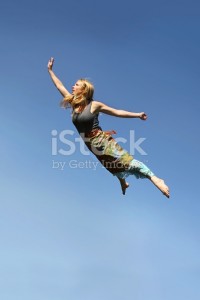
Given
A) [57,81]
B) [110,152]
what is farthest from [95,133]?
[57,81]

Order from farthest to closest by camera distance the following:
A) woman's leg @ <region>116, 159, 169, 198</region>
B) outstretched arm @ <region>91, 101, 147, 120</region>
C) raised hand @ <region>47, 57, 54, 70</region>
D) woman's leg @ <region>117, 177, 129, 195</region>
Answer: woman's leg @ <region>117, 177, 129, 195</region> < raised hand @ <region>47, 57, 54, 70</region> < woman's leg @ <region>116, 159, 169, 198</region> < outstretched arm @ <region>91, 101, 147, 120</region>

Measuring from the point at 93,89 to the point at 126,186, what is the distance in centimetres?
295

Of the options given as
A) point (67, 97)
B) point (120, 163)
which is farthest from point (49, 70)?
point (120, 163)

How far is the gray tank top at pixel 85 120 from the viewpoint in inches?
410

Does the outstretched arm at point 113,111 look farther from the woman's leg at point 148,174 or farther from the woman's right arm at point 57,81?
the woman's leg at point 148,174

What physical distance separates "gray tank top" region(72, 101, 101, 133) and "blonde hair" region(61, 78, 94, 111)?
4.9 inches

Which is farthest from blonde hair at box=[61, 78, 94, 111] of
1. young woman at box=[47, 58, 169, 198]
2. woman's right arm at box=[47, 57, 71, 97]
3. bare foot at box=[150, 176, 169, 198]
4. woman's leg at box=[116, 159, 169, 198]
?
bare foot at box=[150, 176, 169, 198]

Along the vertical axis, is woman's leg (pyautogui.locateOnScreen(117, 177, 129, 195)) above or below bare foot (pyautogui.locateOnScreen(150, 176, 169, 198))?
above

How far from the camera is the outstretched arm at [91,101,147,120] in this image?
967cm

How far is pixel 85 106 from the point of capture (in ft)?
34.4

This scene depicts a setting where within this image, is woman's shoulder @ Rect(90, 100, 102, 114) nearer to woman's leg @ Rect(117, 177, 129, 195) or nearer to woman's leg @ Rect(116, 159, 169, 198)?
woman's leg @ Rect(116, 159, 169, 198)

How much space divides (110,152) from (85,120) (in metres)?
0.92

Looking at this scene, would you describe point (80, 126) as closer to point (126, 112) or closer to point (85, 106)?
point (85, 106)

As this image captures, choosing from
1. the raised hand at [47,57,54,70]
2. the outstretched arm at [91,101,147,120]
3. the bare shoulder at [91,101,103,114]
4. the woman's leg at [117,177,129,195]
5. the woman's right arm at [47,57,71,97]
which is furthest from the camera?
the woman's leg at [117,177,129,195]
